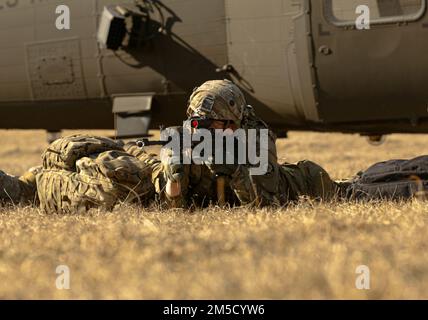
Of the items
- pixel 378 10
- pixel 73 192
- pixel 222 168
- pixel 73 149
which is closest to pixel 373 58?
pixel 378 10

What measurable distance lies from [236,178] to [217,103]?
1.90ft

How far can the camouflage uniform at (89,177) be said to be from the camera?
248 inches

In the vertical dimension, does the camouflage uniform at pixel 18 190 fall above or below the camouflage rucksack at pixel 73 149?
below

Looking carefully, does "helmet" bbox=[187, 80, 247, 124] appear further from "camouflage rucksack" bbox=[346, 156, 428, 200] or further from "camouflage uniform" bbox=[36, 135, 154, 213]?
"camouflage rucksack" bbox=[346, 156, 428, 200]

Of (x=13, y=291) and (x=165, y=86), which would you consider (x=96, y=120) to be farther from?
(x=13, y=291)

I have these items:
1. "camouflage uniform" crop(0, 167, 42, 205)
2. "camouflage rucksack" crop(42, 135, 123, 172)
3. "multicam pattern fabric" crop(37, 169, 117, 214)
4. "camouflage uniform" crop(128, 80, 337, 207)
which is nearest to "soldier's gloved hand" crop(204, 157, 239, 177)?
"camouflage uniform" crop(128, 80, 337, 207)

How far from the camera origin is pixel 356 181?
23.2ft

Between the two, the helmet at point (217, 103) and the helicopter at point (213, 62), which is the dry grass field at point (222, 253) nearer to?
the helmet at point (217, 103)

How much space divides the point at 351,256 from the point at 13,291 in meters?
1.62

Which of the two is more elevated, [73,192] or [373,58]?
[373,58]

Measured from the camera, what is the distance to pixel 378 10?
8297mm

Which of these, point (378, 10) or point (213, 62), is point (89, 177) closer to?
point (213, 62)

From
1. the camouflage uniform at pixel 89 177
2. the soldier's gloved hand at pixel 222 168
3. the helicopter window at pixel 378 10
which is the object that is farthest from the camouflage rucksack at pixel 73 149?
the helicopter window at pixel 378 10

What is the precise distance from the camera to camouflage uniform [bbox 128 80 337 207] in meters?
6.14
